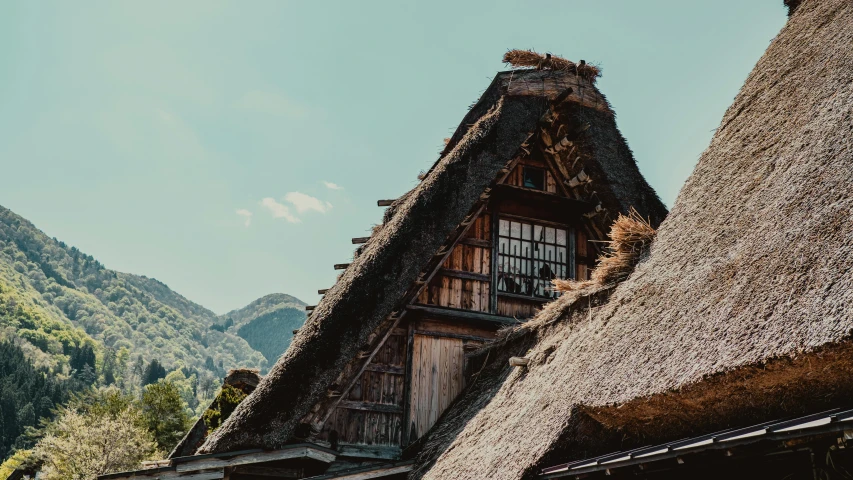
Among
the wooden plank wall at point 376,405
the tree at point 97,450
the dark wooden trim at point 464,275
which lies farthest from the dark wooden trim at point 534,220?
the tree at point 97,450

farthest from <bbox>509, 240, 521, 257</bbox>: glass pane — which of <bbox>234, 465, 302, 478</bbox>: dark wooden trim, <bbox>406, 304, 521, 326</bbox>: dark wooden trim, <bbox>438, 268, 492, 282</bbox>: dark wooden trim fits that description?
<bbox>234, 465, 302, 478</bbox>: dark wooden trim

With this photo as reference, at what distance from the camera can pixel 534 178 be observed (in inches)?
510

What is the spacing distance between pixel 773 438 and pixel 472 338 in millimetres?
7423

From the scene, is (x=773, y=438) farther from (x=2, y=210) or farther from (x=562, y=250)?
(x=2, y=210)

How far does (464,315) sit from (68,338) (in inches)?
5183

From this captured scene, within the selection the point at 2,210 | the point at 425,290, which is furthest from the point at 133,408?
the point at 2,210

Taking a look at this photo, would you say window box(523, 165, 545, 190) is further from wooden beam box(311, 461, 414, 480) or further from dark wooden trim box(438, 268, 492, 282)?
wooden beam box(311, 461, 414, 480)

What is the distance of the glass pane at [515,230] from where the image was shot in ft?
41.4

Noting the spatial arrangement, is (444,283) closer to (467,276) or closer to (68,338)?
(467,276)

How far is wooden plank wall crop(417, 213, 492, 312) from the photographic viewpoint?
11.8 m

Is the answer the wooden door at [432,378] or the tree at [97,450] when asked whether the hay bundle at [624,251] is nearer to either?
the wooden door at [432,378]

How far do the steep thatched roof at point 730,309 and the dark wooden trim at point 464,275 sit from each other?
2.62 meters

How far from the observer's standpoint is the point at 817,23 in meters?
8.04

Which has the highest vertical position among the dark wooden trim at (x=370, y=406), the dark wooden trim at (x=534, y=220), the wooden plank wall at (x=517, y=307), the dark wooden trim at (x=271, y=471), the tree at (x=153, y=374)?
the tree at (x=153, y=374)
